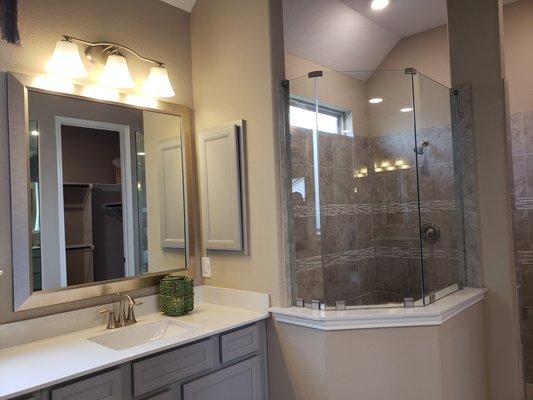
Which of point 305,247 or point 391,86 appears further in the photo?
point 391,86

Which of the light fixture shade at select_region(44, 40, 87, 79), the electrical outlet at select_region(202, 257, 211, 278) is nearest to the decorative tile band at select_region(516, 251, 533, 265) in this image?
the electrical outlet at select_region(202, 257, 211, 278)

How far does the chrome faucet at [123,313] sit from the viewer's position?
6.45ft

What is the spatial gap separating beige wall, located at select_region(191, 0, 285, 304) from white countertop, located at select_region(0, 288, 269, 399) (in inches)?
6.7

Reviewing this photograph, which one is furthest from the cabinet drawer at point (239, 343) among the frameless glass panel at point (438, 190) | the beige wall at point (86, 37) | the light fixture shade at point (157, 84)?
the light fixture shade at point (157, 84)

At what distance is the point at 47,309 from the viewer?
182 centimetres

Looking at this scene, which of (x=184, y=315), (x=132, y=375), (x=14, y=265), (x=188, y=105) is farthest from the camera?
(x=188, y=105)

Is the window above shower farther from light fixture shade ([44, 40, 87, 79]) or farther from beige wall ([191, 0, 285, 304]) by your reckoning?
light fixture shade ([44, 40, 87, 79])

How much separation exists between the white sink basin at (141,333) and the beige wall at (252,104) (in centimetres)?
40

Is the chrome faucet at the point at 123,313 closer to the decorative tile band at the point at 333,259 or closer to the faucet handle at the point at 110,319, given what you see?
the faucet handle at the point at 110,319

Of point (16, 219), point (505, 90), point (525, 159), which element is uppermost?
point (505, 90)

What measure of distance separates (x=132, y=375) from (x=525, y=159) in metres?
2.89

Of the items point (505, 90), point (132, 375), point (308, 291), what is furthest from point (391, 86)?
point (132, 375)

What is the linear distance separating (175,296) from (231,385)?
540 millimetres

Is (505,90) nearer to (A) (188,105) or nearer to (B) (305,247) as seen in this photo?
(B) (305,247)
